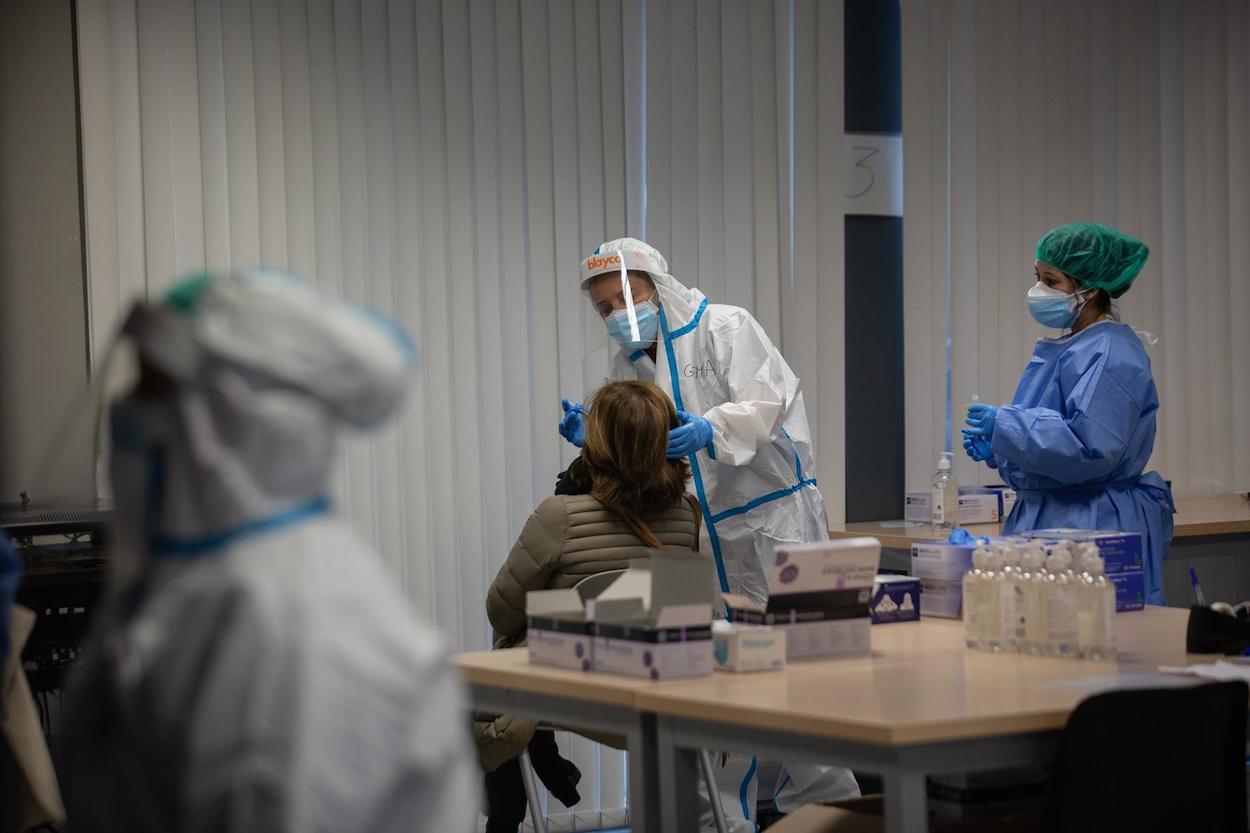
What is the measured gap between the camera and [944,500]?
4.49 metres

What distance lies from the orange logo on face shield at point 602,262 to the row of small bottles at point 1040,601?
4.90 feet

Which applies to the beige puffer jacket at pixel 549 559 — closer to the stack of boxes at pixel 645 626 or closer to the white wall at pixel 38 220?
the stack of boxes at pixel 645 626

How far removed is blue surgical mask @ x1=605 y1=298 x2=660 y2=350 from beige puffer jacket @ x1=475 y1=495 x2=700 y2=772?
0.82 m

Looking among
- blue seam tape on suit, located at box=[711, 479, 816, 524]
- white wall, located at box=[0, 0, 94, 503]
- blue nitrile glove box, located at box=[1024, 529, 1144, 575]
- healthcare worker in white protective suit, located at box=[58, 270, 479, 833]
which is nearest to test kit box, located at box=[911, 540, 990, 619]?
blue nitrile glove box, located at box=[1024, 529, 1144, 575]

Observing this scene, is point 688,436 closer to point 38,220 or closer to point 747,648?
point 747,648

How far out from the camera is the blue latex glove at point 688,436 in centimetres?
Answer: 333

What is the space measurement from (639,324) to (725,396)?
1.07ft

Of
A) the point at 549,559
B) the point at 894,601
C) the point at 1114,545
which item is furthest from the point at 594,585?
the point at 1114,545

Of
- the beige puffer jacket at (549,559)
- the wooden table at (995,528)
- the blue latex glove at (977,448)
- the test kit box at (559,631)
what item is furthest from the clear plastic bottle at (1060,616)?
the wooden table at (995,528)

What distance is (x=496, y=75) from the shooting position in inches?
165

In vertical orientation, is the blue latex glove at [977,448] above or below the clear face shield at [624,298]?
below

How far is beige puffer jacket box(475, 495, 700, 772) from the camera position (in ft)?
9.54

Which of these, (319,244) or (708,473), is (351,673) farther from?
(319,244)

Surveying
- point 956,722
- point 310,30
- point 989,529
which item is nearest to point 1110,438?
point 989,529
